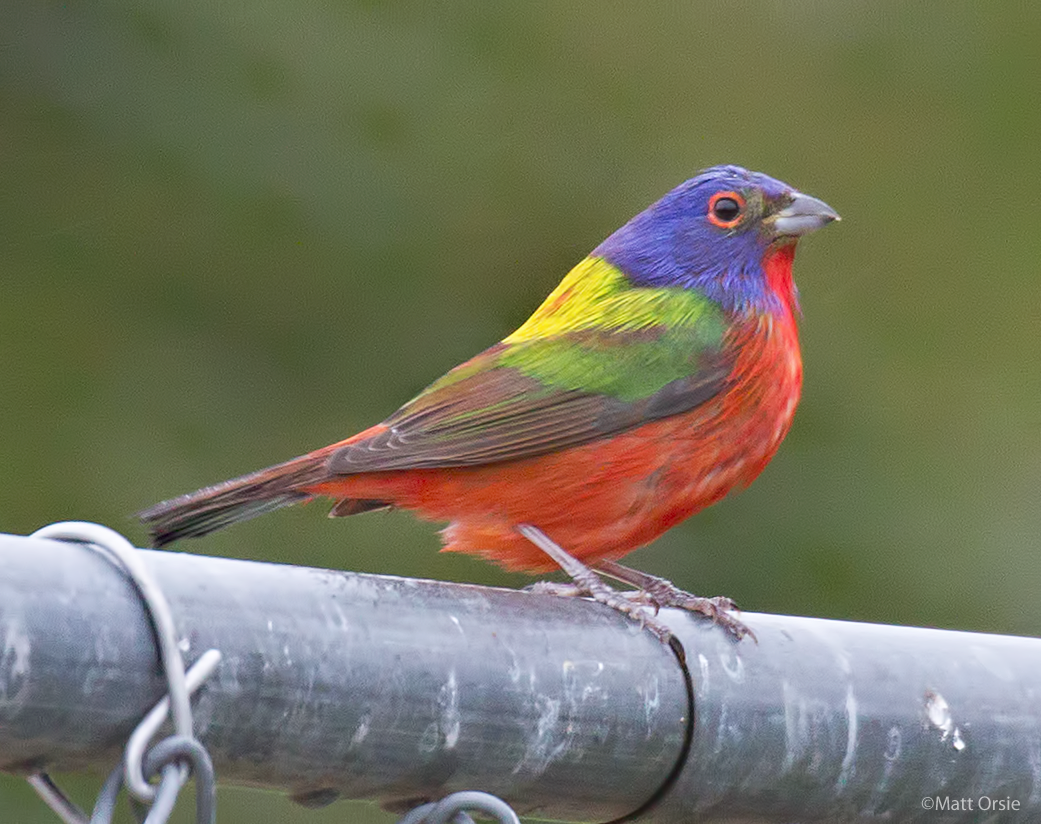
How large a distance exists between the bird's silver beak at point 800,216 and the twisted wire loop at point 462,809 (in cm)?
265

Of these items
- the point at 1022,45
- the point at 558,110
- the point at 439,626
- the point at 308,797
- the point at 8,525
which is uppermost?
the point at 1022,45

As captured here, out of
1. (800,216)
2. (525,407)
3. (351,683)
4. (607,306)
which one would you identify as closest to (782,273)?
(800,216)

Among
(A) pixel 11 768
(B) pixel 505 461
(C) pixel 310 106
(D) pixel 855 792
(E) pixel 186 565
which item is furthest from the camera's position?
(C) pixel 310 106

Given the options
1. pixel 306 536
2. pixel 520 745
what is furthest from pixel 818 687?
pixel 306 536

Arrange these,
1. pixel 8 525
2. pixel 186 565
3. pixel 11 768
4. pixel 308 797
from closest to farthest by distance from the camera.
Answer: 1. pixel 11 768
2. pixel 186 565
3. pixel 308 797
4. pixel 8 525

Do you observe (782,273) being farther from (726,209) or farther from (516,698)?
(516,698)

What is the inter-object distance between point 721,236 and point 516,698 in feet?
8.72

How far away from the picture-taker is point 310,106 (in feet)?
18.0

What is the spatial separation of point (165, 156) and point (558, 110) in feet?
4.13

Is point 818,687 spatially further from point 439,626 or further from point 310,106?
point 310,106

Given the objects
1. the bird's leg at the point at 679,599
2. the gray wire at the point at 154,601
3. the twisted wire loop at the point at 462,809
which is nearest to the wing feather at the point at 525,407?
the bird's leg at the point at 679,599

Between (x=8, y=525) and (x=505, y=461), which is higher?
(x=505, y=461)

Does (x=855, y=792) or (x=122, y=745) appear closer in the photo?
(x=122, y=745)

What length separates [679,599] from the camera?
331 centimetres
